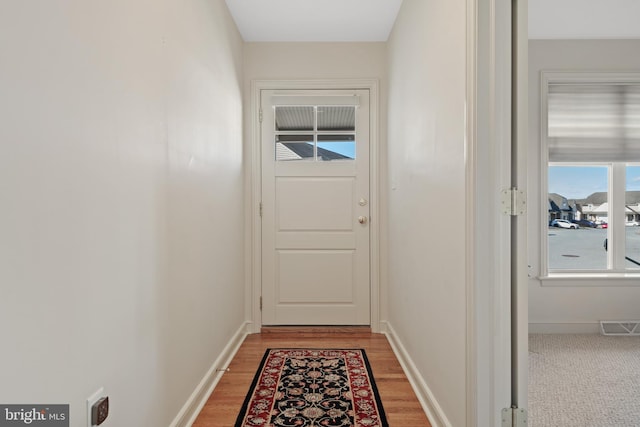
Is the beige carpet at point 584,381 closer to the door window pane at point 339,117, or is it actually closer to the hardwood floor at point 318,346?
the hardwood floor at point 318,346

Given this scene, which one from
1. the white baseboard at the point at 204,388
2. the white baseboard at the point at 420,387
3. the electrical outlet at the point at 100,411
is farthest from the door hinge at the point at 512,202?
A: the white baseboard at the point at 204,388

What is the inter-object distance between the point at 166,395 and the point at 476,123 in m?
1.68

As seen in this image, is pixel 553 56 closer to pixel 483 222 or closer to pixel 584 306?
pixel 584 306

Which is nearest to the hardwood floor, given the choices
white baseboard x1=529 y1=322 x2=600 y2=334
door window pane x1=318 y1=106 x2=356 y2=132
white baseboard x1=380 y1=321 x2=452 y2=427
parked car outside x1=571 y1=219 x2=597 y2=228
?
white baseboard x1=380 y1=321 x2=452 y2=427

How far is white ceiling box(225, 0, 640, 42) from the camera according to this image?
271 cm

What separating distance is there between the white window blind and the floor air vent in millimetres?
1377

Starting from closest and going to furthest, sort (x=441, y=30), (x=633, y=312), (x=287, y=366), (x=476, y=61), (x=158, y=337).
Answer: (x=476, y=61)
(x=158, y=337)
(x=441, y=30)
(x=287, y=366)
(x=633, y=312)

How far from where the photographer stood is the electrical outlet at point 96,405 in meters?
1.08

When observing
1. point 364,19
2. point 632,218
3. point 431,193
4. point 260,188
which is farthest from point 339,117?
point 632,218

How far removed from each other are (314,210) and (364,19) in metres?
1.57

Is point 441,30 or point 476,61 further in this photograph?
point 441,30

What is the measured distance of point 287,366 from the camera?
253 centimetres

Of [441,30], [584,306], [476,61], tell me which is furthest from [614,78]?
[476,61]

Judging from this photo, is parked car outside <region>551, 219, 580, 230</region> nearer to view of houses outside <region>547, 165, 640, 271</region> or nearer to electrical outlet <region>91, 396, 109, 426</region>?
view of houses outside <region>547, 165, 640, 271</region>
